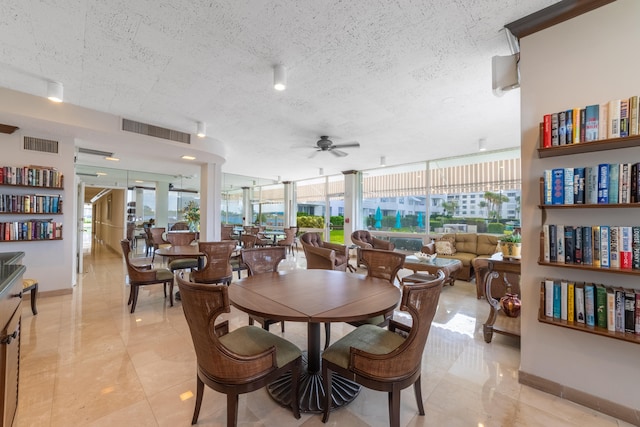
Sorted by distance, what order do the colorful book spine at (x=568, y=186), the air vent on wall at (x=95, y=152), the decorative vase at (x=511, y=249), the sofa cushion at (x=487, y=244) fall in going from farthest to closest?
1. the sofa cushion at (x=487, y=244)
2. the air vent on wall at (x=95, y=152)
3. the decorative vase at (x=511, y=249)
4. the colorful book spine at (x=568, y=186)

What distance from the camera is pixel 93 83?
309 centimetres

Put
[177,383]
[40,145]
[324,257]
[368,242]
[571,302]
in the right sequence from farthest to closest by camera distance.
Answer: [368,242] < [324,257] < [40,145] < [177,383] < [571,302]

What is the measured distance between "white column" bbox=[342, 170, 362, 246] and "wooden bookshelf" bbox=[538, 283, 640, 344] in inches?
255

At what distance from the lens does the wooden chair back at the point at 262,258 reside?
265 centimetres

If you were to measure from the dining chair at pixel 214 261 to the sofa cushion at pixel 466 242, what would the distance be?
16.4 ft

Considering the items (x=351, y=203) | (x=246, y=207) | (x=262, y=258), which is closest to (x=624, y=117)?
(x=262, y=258)

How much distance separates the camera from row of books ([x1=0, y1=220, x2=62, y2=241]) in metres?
3.63

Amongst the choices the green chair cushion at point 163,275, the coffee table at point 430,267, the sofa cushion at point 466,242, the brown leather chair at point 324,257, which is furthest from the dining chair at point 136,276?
the sofa cushion at point 466,242

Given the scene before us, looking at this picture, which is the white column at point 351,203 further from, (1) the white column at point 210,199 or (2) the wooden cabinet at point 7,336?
(2) the wooden cabinet at point 7,336

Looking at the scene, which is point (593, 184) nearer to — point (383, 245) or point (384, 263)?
point (384, 263)

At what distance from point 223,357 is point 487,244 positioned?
594 cm

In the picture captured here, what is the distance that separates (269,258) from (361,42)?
222 centimetres

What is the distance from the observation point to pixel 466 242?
236 inches

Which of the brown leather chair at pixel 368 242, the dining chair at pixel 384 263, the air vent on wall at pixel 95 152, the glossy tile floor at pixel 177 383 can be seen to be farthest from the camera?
the brown leather chair at pixel 368 242
